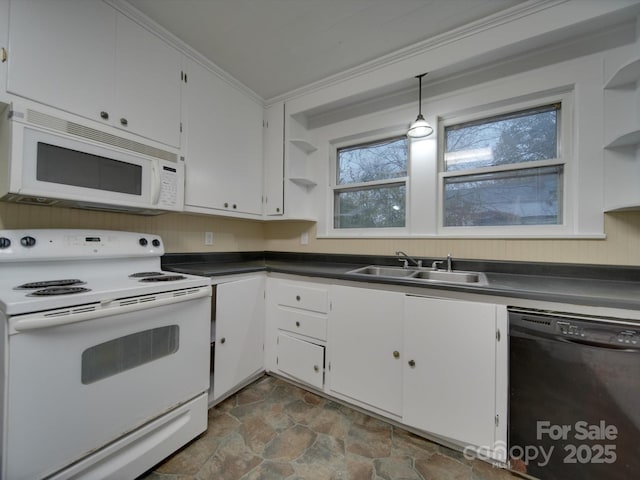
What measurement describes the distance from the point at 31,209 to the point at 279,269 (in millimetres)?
1402

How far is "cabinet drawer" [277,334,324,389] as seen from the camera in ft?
5.71

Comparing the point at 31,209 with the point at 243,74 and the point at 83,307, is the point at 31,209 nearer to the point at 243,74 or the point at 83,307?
the point at 83,307

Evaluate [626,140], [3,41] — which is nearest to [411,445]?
[626,140]

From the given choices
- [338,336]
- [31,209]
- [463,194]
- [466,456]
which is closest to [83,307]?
[31,209]

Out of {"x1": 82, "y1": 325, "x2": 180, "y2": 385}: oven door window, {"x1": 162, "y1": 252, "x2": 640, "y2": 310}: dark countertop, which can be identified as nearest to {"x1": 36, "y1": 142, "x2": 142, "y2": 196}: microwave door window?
{"x1": 162, "y1": 252, "x2": 640, "y2": 310}: dark countertop

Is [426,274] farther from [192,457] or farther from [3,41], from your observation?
[3,41]

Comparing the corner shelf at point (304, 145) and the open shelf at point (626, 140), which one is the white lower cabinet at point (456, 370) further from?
the corner shelf at point (304, 145)

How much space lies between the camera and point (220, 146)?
197cm

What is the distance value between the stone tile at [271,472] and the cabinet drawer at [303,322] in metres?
0.69

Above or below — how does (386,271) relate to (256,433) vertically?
above

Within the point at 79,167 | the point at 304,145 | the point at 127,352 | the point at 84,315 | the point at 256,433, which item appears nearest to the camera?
the point at 84,315

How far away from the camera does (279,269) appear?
6.20 ft

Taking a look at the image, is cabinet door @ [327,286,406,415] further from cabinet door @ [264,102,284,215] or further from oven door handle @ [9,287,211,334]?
cabinet door @ [264,102,284,215]

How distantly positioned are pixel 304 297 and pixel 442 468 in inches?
45.7
